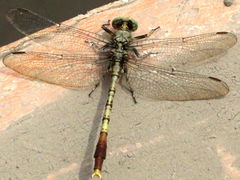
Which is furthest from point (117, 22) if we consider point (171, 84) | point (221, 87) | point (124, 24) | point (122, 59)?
point (221, 87)

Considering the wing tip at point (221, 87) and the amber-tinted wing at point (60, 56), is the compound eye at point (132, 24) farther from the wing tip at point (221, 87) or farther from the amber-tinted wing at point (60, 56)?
the wing tip at point (221, 87)

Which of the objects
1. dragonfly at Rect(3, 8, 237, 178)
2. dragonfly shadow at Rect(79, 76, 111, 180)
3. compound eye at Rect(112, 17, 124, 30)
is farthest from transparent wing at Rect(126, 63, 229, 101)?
compound eye at Rect(112, 17, 124, 30)

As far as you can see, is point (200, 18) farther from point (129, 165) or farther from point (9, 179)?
point (9, 179)

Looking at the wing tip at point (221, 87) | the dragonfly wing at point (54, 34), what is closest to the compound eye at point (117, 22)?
the dragonfly wing at point (54, 34)

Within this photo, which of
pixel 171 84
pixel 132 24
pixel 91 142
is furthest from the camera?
pixel 132 24

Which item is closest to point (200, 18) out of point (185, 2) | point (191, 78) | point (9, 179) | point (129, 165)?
point (185, 2)

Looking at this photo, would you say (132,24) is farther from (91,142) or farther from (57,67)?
(91,142)
